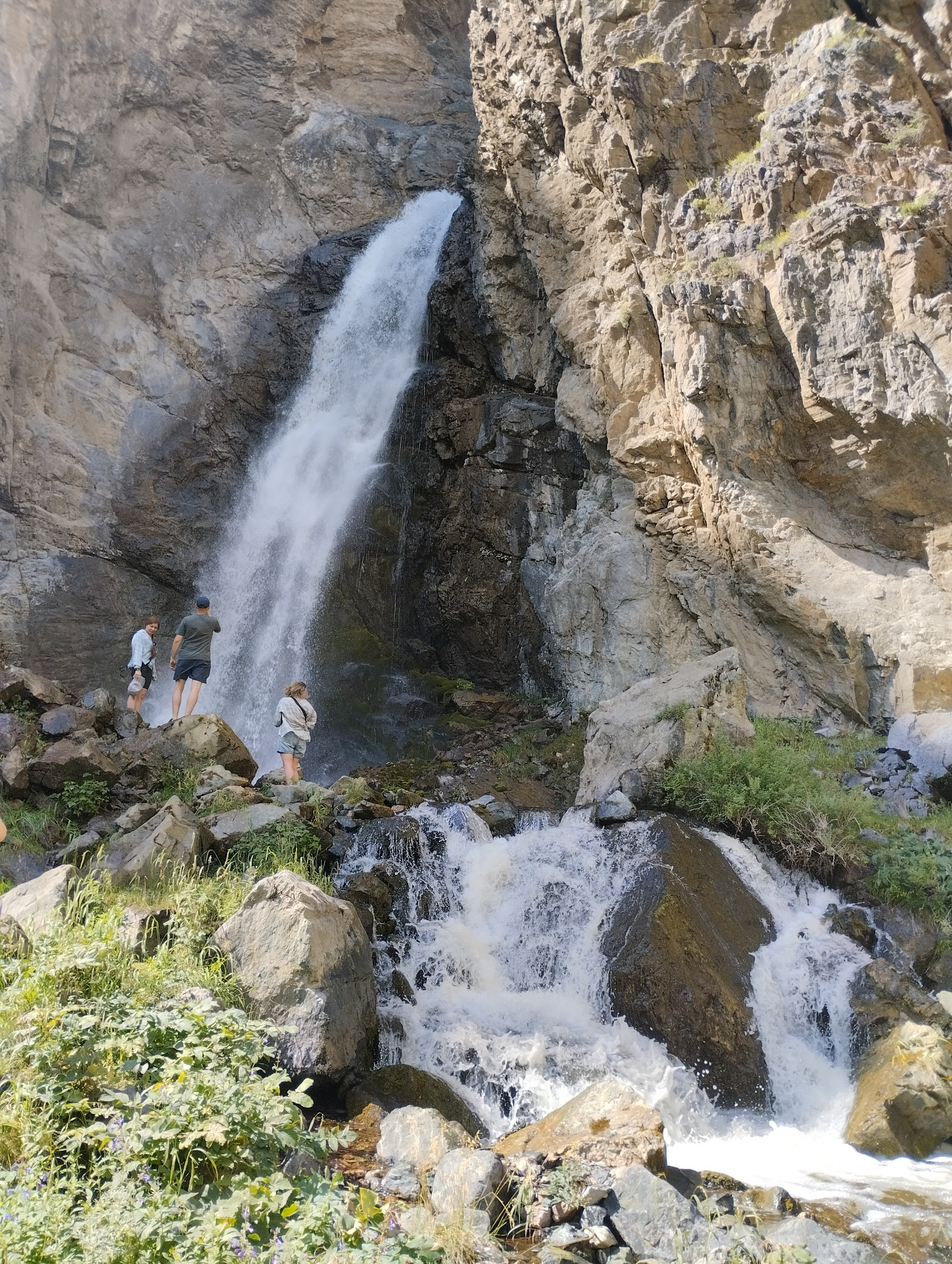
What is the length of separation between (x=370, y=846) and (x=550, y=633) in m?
6.84

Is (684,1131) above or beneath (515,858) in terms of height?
beneath

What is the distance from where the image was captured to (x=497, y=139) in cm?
1645

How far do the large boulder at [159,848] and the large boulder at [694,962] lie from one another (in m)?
3.46

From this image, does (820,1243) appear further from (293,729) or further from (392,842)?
(293,729)

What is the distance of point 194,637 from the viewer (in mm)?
11000

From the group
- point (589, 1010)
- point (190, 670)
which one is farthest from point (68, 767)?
point (589, 1010)

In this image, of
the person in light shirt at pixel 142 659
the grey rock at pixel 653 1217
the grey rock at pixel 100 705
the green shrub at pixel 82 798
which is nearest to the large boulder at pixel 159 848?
the green shrub at pixel 82 798

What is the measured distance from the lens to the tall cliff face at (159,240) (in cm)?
1641

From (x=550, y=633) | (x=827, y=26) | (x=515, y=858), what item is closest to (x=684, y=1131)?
(x=515, y=858)

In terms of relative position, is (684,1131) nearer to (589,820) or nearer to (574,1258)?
(574,1258)

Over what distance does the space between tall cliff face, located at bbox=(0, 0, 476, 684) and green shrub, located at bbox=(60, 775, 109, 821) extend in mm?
7039

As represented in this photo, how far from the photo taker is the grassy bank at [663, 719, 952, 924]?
26.2 ft

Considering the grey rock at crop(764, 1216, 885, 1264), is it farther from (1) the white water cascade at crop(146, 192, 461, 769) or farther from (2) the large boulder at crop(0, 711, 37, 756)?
(1) the white water cascade at crop(146, 192, 461, 769)

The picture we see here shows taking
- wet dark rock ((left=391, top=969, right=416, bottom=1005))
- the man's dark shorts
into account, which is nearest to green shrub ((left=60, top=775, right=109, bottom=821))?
the man's dark shorts
